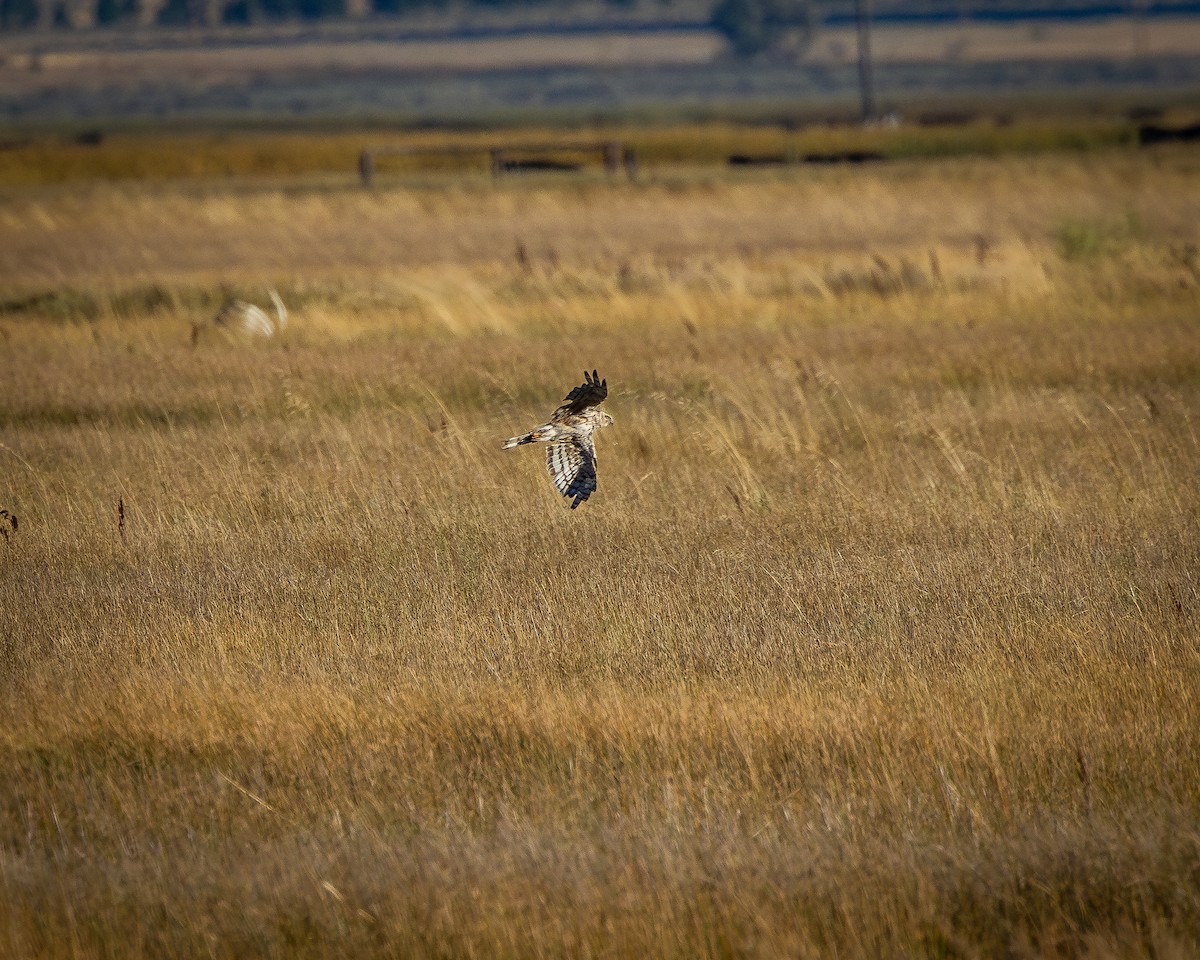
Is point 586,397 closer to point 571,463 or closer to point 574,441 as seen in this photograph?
point 574,441

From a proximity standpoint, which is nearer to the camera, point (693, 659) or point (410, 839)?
point (410, 839)

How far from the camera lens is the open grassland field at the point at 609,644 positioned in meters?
5.00

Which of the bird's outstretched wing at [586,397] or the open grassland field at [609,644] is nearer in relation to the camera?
the open grassland field at [609,644]

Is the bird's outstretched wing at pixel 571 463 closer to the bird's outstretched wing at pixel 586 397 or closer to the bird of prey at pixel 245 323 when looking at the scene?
the bird's outstretched wing at pixel 586 397

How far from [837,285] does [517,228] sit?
9.82 meters

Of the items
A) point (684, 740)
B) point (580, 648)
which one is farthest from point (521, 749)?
point (580, 648)

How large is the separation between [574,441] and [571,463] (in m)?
0.14

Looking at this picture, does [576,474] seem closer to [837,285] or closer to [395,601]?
[395,601]

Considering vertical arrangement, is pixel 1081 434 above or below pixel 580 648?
above

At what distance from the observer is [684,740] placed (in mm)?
6059

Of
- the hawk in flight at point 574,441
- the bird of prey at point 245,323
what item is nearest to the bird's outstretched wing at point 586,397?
the hawk in flight at point 574,441

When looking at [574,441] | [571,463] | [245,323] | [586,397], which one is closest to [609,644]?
[571,463]

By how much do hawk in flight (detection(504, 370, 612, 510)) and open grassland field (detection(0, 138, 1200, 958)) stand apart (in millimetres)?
577

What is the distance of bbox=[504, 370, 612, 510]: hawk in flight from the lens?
303 inches
